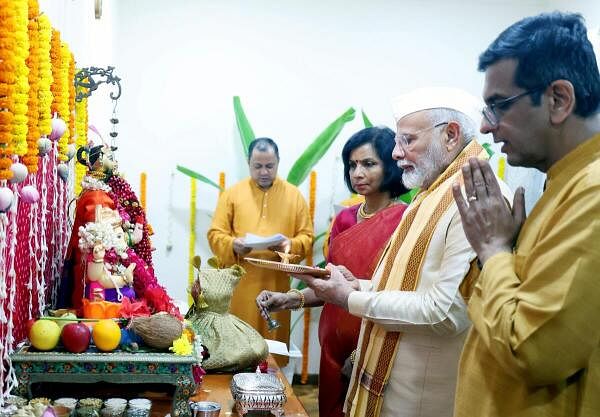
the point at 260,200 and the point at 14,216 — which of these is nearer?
the point at 14,216

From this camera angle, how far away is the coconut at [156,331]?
1903mm

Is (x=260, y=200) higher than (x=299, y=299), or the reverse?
(x=260, y=200)

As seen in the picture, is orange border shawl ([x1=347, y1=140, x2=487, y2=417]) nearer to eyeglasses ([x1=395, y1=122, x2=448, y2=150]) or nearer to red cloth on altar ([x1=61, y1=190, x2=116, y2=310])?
eyeglasses ([x1=395, y1=122, x2=448, y2=150])

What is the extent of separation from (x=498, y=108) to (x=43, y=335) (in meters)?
1.26

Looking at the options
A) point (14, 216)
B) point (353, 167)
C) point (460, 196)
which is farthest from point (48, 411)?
point (353, 167)

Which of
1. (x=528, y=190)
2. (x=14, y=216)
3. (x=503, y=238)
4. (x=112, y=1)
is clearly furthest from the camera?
(x=528, y=190)

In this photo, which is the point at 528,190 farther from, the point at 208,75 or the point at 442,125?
the point at 442,125

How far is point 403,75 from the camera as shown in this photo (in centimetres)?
534

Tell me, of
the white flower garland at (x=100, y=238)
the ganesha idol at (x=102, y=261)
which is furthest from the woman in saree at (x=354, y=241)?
the white flower garland at (x=100, y=238)

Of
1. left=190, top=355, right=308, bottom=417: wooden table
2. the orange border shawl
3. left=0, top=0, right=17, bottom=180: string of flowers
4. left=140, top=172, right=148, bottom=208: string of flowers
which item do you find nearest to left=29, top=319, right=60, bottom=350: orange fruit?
left=190, top=355, right=308, bottom=417: wooden table

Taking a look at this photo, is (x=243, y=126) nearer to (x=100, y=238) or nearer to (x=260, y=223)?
(x=260, y=223)

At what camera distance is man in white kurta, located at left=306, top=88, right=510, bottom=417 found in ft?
5.90

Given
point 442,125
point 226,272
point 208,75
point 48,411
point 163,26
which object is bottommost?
point 48,411

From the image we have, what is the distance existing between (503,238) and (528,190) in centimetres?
389
